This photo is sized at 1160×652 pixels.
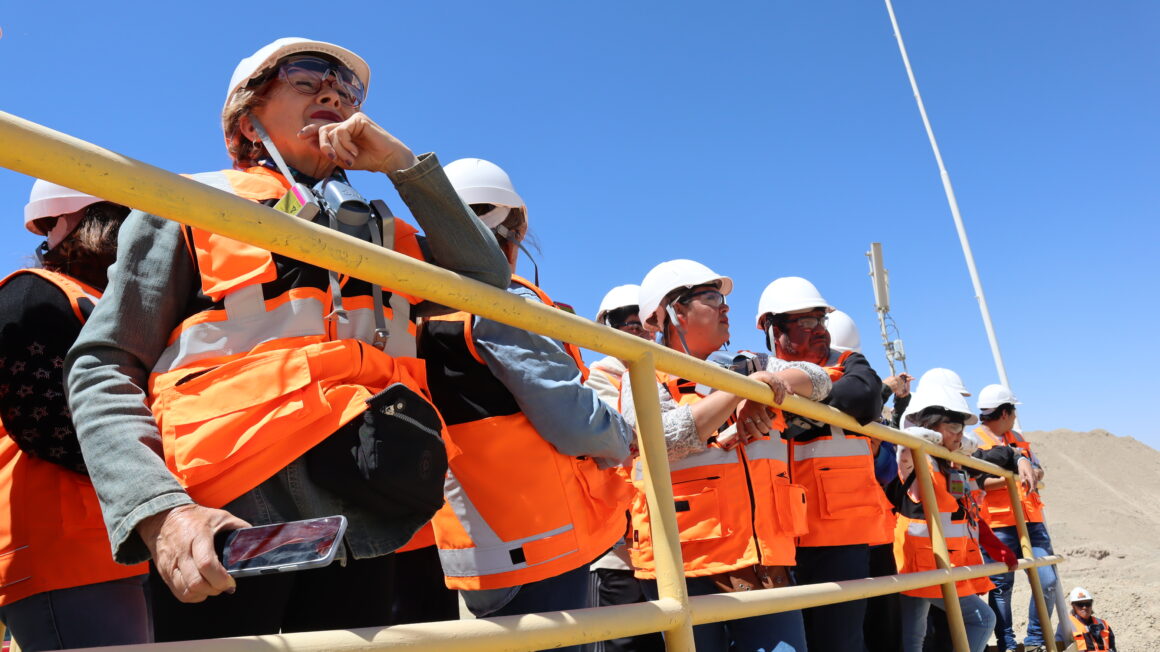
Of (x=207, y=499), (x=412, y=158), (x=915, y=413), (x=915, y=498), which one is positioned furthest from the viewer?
(x=915, y=413)

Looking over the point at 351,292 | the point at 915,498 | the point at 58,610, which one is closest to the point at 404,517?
the point at 351,292

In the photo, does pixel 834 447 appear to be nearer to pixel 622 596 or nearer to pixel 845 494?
pixel 845 494

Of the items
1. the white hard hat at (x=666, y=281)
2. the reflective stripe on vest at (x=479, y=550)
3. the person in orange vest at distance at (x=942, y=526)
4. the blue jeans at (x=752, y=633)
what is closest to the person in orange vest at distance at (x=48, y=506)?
the reflective stripe on vest at (x=479, y=550)

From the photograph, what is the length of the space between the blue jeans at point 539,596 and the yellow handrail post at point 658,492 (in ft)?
1.19

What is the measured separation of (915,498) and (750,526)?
2108mm

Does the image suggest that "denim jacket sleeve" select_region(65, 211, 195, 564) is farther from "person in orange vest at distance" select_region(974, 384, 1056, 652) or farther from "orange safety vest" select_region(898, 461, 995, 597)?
"person in orange vest at distance" select_region(974, 384, 1056, 652)

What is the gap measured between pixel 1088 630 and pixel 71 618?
9311 millimetres

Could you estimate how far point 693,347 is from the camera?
3.31 meters

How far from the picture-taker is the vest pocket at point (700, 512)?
2.84 metres

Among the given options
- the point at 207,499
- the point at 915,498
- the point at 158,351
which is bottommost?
the point at 915,498

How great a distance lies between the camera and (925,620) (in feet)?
14.0

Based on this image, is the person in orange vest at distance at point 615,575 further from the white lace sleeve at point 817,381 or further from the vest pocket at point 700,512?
the white lace sleeve at point 817,381

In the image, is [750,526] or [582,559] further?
[750,526]

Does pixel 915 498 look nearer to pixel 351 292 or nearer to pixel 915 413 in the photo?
pixel 915 413
